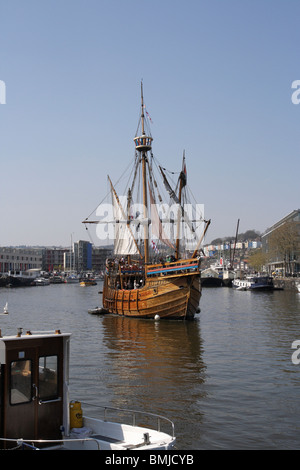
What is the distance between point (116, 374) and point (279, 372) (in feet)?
25.2

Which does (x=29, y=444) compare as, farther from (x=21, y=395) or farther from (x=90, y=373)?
(x=90, y=373)

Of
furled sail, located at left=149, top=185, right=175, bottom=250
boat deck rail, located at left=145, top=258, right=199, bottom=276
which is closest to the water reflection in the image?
boat deck rail, located at left=145, top=258, right=199, bottom=276

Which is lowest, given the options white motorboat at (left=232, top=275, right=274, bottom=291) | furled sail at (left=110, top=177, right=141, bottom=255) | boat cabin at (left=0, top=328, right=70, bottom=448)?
white motorboat at (left=232, top=275, right=274, bottom=291)

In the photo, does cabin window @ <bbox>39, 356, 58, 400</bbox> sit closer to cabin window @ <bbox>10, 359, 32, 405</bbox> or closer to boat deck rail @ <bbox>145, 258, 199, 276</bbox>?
cabin window @ <bbox>10, 359, 32, 405</bbox>

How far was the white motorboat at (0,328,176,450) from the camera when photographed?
35.1 feet

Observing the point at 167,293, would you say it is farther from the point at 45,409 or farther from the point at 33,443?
the point at 33,443

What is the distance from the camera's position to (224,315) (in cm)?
4953

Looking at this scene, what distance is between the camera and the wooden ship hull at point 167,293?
41.1 metres

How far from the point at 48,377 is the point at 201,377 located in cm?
1121

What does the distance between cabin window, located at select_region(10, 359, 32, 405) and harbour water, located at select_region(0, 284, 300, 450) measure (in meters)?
5.01

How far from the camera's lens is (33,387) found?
11125 millimetres

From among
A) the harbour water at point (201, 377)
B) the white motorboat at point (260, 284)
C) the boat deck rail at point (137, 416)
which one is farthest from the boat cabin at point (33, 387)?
the white motorboat at point (260, 284)

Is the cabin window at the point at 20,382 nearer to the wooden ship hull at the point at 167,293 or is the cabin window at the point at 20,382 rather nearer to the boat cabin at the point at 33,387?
the boat cabin at the point at 33,387
